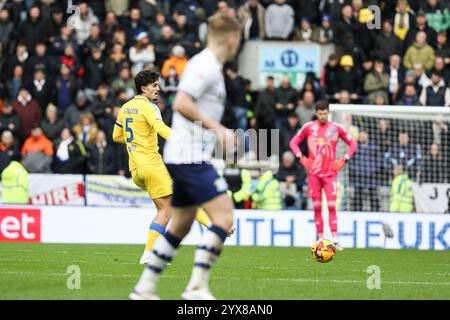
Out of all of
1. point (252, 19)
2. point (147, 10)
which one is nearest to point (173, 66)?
point (147, 10)

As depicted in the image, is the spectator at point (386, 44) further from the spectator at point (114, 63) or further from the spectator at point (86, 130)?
the spectator at point (86, 130)

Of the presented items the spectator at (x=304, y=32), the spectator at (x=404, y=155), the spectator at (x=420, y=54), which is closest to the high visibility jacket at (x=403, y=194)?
the spectator at (x=404, y=155)

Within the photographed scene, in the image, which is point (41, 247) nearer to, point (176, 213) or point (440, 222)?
point (440, 222)

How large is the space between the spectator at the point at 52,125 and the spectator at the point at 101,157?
1068mm

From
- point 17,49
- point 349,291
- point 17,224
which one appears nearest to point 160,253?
point 349,291

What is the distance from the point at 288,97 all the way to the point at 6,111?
20.5 feet

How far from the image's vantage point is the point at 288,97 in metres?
25.2

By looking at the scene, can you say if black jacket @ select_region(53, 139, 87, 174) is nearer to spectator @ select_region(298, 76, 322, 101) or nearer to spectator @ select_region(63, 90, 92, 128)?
spectator @ select_region(63, 90, 92, 128)

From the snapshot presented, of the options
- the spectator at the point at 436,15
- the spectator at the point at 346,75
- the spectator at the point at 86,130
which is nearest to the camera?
the spectator at the point at 86,130

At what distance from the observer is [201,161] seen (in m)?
9.49

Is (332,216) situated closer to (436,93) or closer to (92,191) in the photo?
(92,191)

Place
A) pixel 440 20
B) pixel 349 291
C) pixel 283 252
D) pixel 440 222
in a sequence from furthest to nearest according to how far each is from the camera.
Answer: pixel 440 20
pixel 440 222
pixel 283 252
pixel 349 291

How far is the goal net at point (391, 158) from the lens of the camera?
74.1ft

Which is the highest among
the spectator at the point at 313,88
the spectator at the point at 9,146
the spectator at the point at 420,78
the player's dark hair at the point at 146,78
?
the spectator at the point at 420,78
